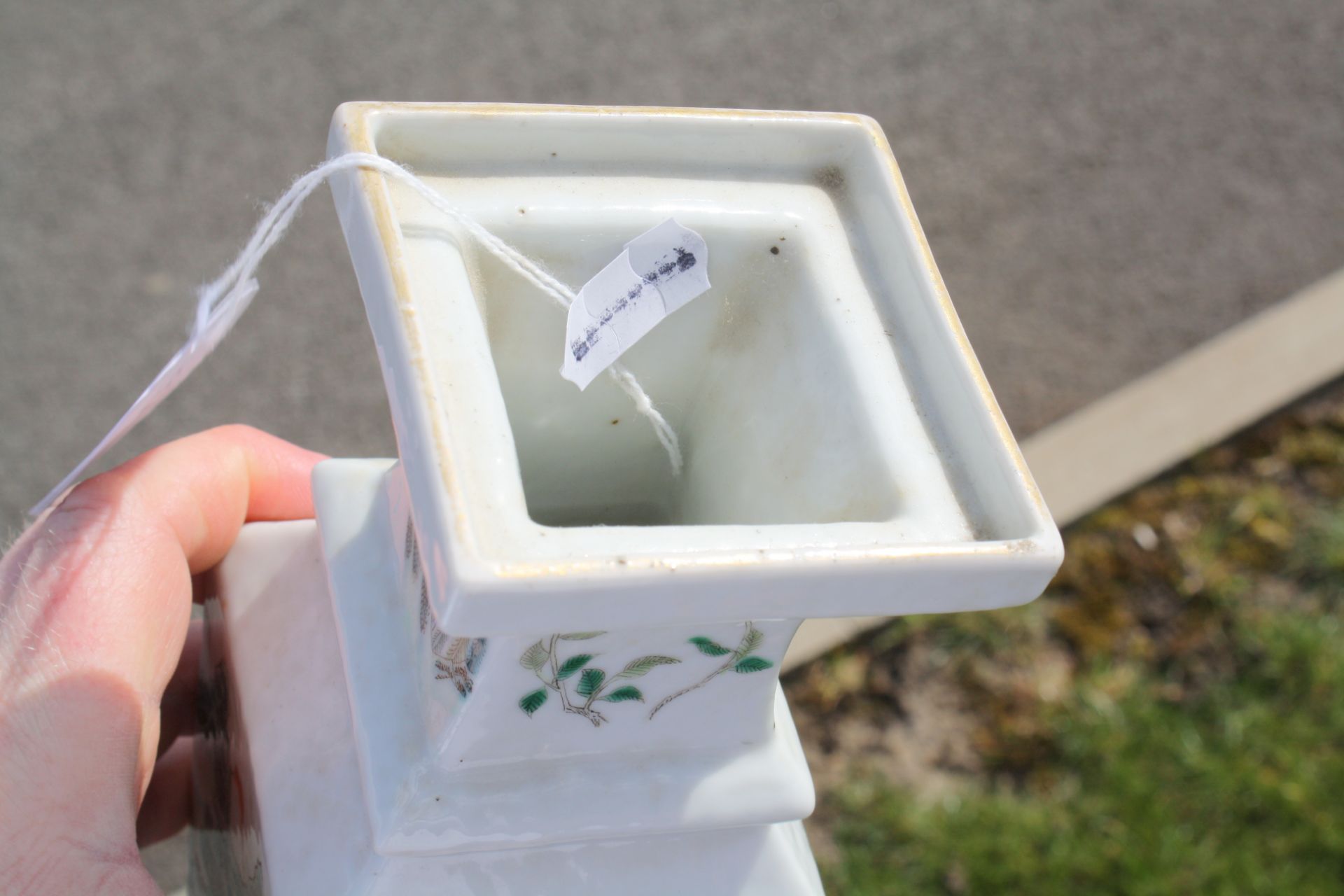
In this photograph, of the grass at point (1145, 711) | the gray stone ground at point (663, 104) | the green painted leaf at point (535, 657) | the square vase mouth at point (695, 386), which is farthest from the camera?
the gray stone ground at point (663, 104)

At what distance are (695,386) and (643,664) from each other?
27 centimetres

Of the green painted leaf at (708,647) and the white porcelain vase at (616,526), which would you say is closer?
the white porcelain vase at (616,526)

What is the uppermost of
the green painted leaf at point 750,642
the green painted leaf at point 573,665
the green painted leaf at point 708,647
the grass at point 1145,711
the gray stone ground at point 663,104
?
the green painted leaf at point 573,665

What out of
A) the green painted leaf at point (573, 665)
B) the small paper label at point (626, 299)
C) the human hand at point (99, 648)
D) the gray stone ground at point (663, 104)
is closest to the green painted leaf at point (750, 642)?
the green painted leaf at point (573, 665)

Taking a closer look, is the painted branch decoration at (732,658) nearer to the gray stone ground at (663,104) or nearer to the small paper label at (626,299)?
the small paper label at (626,299)

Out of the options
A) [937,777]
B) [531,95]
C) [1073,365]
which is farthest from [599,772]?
[531,95]

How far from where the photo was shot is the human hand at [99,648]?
888 mm

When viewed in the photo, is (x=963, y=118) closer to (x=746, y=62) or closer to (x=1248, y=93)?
(x=746, y=62)

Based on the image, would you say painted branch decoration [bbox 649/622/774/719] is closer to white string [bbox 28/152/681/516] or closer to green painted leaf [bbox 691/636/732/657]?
green painted leaf [bbox 691/636/732/657]

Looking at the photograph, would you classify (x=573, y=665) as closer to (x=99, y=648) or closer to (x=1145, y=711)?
(x=99, y=648)

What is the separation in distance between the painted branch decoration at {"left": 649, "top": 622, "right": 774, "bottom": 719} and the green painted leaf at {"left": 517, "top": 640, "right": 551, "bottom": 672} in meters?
0.10

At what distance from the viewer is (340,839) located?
883mm

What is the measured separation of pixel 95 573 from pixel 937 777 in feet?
4.89

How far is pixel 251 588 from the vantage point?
1.07 m
